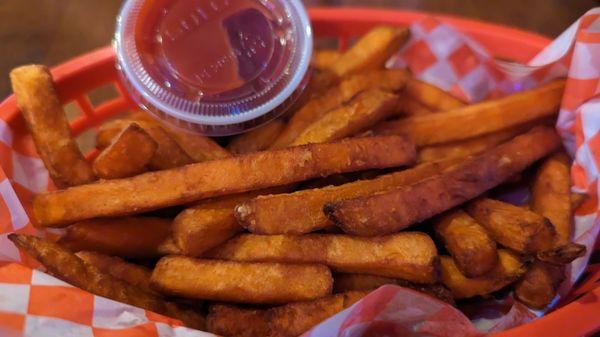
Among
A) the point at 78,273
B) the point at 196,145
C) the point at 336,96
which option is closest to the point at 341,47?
the point at 336,96

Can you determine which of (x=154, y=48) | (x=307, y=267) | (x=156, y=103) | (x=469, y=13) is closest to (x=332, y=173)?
(x=307, y=267)

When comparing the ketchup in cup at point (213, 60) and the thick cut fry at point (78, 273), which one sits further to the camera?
the ketchup in cup at point (213, 60)

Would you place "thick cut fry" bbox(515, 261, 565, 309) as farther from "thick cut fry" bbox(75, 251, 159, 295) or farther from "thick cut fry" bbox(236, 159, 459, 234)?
"thick cut fry" bbox(75, 251, 159, 295)

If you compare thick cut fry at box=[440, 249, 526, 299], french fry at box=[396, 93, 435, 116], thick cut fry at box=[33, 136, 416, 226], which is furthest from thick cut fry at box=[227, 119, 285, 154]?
thick cut fry at box=[440, 249, 526, 299]

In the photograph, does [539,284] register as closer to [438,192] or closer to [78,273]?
[438,192]

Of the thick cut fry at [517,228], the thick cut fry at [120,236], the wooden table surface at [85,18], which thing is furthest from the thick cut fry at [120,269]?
the wooden table surface at [85,18]

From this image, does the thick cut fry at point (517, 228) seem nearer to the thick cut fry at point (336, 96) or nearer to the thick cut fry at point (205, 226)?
the thick cut fry at point (336, 96)
